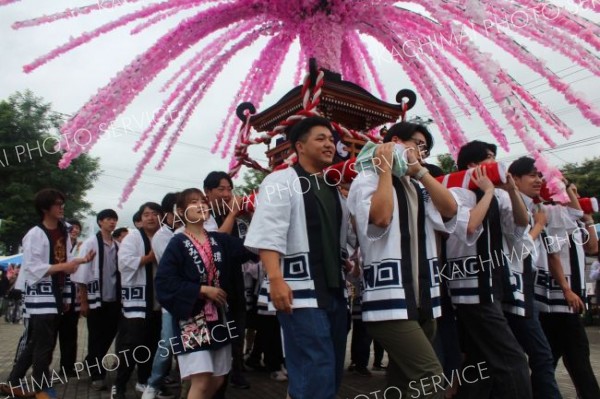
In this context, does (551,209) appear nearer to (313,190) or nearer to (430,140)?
(430,140)

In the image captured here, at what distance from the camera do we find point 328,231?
246 cm

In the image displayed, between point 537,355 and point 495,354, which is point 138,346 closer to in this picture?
point 495,354

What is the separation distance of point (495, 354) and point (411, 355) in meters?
0.86

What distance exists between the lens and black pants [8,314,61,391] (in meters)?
3.96

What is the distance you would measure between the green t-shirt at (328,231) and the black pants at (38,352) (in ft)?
9.18

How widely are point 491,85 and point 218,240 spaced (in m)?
2.82

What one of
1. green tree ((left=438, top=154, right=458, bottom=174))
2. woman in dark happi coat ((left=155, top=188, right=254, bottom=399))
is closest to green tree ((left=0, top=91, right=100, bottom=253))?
green tree ((left=438, top=154, right=458, bottom=174))

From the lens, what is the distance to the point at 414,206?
8.22 ft

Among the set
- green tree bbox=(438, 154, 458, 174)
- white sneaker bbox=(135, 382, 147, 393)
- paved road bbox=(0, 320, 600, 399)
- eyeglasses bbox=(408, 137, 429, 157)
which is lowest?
paved road bbox=(0, 320, 600, 399)

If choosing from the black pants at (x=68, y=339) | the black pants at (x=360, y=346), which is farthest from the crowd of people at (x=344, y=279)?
the black pants at (x=68, y=339)

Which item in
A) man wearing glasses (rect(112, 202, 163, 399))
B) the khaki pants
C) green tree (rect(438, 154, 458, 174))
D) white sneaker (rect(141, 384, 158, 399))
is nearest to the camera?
the khaki pants

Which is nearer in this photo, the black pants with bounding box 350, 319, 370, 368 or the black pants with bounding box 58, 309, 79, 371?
the black pants with bounding box 350, 319, 370, 368

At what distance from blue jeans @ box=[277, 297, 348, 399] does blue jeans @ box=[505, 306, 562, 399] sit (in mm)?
1481

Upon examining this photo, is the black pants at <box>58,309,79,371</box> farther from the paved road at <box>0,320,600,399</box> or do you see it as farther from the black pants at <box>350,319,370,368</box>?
the black pants at <box>350,319,370,368</box>
